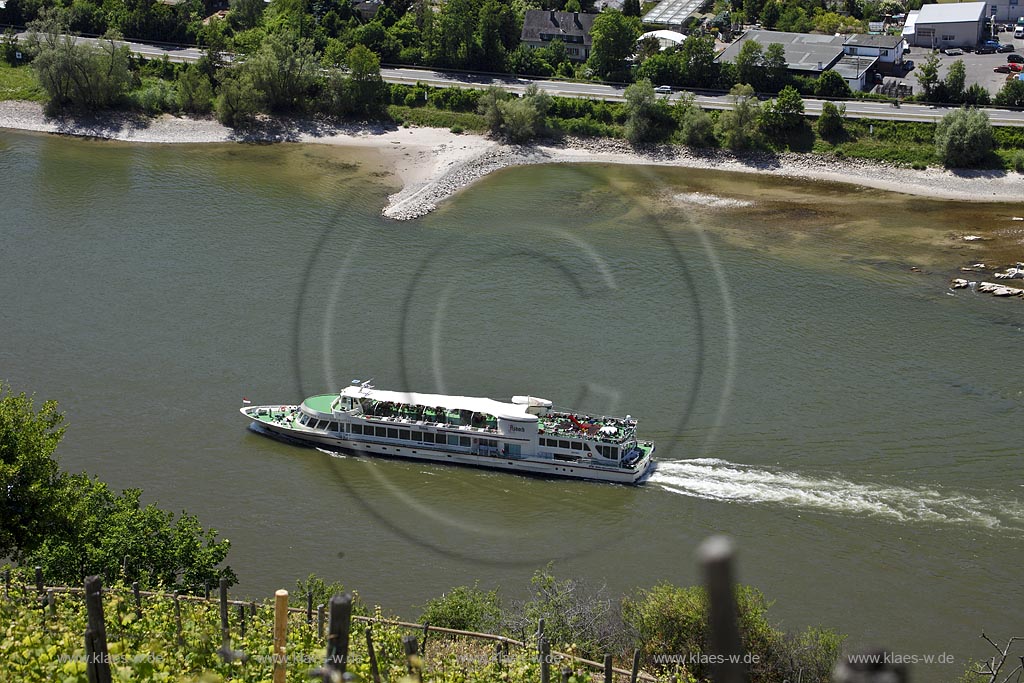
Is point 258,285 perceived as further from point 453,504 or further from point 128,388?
point 453,504

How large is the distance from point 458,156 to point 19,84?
1081 inches

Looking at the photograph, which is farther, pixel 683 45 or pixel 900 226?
pixel 683 45

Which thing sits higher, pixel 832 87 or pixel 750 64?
pixel 750 64

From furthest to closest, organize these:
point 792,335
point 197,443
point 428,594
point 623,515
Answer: point 792,335, point 197,443, point 623,515, point 428,594

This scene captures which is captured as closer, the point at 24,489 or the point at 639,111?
the point at 24,489

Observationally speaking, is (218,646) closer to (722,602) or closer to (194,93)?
(722,602)

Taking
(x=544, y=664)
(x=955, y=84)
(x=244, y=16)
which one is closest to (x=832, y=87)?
(x=955, y=84)

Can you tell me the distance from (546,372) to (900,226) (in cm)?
2217

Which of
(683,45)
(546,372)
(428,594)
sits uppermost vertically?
(683,45)

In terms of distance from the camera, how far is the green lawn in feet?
210

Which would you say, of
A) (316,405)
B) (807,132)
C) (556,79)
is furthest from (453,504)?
(556,79)

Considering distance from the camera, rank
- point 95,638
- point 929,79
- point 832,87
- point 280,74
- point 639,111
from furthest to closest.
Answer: point 280,74 → point 832,87 → point 929,79 → point 639,111 → point 95,638

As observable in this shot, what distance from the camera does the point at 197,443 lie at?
1251 inches

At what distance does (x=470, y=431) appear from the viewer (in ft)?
103
